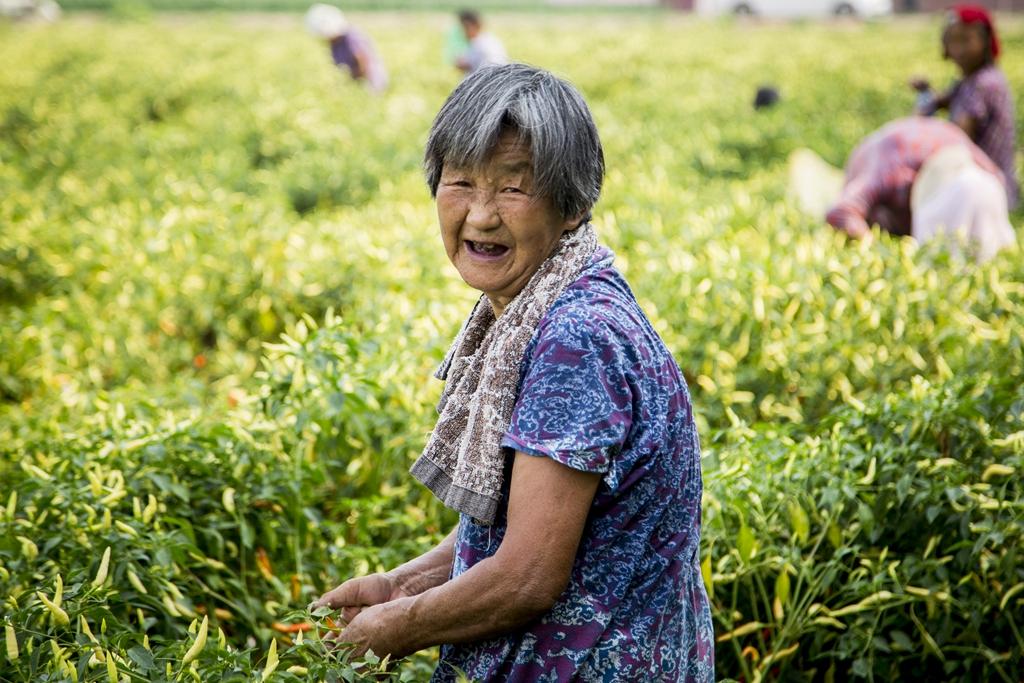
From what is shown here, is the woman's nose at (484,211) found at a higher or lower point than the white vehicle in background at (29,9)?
lower

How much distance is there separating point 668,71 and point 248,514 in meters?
10.4

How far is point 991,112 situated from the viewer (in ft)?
18.6

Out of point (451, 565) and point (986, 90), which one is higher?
point (986, 90)

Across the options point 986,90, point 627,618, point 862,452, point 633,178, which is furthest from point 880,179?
point 627,618

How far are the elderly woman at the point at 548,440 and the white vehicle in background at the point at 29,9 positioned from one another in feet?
90.7

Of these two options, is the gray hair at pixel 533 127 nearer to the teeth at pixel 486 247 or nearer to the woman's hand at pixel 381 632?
the teeth at pixel 486 247

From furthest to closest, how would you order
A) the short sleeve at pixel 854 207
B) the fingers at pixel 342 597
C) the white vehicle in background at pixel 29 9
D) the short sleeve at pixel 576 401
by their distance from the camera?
the white vehicle in background at pixel 29 9
the short sleeve at pixel 854 207
the fingers at pixel 342 597
the short sleeve at pixel 576 401

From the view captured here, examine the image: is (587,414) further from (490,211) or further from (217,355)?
(217,355)

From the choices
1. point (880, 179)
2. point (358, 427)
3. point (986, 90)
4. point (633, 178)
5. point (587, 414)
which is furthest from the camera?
point (633, 178)

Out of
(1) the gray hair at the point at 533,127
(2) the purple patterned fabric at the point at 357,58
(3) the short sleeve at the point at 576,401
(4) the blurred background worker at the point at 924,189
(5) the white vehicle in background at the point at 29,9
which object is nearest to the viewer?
(3) the short sleeve at the point at 576,401

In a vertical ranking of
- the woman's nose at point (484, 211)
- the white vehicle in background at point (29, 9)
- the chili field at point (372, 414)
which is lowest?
the chili field at point (372, 414)

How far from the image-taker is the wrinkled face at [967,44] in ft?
18.5

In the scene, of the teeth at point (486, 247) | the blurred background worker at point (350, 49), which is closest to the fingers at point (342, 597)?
the teeth at point (486, 247)

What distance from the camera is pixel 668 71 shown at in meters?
12.0
